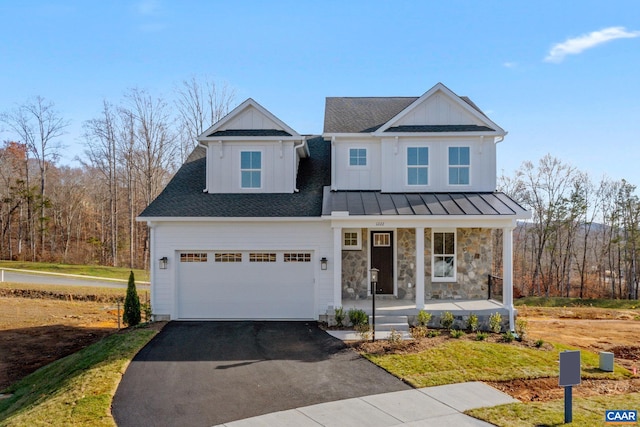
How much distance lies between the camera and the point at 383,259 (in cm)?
1431

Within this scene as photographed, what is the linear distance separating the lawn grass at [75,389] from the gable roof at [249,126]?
6.67 m

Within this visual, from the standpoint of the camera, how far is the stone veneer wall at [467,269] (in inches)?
561

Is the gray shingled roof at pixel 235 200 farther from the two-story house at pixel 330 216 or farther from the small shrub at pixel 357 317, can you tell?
the small shrub at pixel 357 317

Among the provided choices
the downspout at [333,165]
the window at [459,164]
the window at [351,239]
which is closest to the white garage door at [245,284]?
the window at [351,239]

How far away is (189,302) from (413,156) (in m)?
8.61

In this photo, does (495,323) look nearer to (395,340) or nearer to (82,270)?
(395,340)

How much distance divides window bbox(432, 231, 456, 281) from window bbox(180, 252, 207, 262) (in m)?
7.39

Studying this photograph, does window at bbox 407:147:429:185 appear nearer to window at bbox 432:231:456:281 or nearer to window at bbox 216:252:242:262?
window at bbox 432:231:456:281

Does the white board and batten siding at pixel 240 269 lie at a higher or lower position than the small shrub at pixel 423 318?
higher

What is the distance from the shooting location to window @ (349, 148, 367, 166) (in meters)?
14.9

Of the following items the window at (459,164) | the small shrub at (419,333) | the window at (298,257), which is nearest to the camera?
the small shrub at (419,333)

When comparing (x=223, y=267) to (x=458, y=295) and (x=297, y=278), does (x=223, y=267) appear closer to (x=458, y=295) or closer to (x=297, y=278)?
(x=297, y=278)

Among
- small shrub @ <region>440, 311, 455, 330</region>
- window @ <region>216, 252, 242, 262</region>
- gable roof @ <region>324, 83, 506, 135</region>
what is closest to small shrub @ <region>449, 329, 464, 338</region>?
small shrub @ <region>440, 311, 455, 330</region>

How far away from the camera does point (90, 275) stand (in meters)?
27.3
